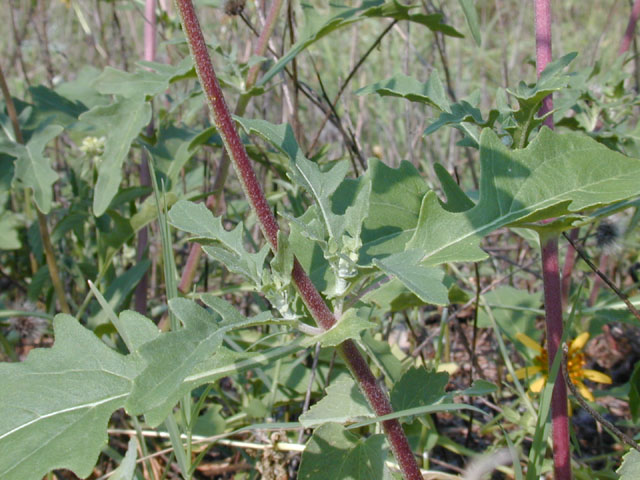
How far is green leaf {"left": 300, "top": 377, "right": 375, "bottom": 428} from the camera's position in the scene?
1.12 m

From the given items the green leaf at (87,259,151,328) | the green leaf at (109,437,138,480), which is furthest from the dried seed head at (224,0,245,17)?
the green leaf at (109,437,138,480)

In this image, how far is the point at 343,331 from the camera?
905 mm

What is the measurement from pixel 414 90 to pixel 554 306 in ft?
1.52

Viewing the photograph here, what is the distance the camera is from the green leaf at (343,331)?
876 mm

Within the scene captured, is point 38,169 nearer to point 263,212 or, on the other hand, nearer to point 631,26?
point 263,212

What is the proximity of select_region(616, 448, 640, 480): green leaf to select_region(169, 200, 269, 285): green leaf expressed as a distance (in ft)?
2.19

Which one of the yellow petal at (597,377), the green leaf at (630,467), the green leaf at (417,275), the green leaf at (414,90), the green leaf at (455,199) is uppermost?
the green leaf at (414,90)

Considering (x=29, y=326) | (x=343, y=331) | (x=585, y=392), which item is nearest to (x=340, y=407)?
(x=343, y=331)

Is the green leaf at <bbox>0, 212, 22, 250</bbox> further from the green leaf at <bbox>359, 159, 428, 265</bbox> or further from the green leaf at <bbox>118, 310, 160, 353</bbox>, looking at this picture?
the green leaf at <bbox>359, 159, 428, 265</bbox>

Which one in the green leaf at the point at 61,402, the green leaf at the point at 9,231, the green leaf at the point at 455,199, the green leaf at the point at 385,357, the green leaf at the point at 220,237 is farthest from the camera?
the green leaf at the point at 9,231

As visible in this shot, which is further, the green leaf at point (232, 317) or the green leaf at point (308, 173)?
the green leaf at point (308, 173)

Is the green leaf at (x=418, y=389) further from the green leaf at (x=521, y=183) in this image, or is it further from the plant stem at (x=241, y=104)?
the plant stem at (x=241, y=104)

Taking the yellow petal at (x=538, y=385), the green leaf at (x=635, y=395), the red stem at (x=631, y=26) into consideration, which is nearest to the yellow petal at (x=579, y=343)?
the yellow petal at (x=538, y=385)

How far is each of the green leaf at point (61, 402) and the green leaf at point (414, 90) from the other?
2.02 feet
